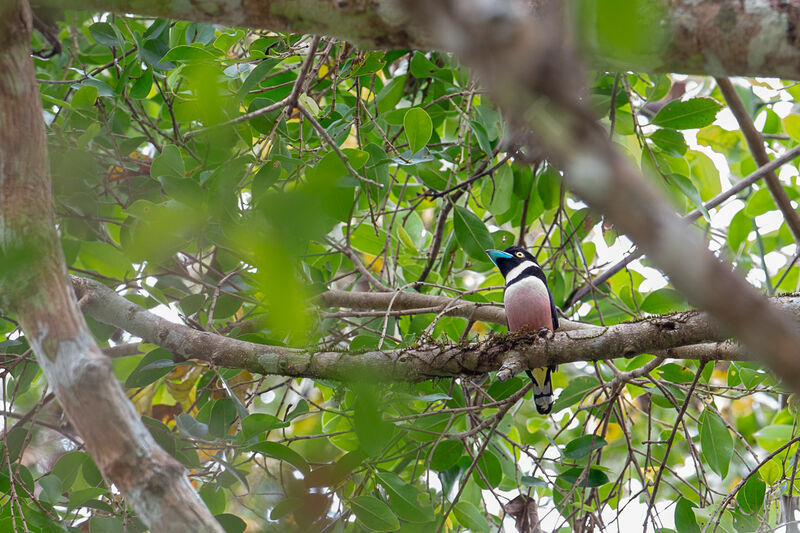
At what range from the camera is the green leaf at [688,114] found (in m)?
3.29

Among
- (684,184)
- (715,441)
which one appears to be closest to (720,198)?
(684,184)

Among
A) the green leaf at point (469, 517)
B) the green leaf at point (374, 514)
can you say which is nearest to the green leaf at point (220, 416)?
the green leaf at point (374, 514)

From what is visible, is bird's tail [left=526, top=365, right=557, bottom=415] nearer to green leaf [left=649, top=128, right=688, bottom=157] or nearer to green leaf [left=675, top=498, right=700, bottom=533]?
green leaf [left=675, top=498, right=700, bottom=533]

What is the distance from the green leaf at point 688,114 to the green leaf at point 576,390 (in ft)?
4.13

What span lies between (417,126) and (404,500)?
5.11 feet

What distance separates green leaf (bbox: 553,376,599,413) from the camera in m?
3.30

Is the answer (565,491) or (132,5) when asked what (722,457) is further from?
(132,5)

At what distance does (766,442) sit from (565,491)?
2.14 meters

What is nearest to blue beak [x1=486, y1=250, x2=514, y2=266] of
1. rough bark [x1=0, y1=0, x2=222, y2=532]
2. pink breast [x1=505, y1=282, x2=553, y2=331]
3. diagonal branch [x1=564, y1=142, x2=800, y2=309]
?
pink breast [x1=505, y1=282, x2=553, y2=331]

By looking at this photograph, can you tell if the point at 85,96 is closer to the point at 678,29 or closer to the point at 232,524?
the point at 232,524

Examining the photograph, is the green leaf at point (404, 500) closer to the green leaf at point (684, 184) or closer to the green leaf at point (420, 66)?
the green leaf at point (684, 184)

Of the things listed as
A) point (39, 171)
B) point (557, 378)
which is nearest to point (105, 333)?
point (39, 171)

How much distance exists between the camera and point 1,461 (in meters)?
2.95

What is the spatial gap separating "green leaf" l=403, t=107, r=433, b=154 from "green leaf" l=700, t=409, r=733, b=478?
1707 millimetres
